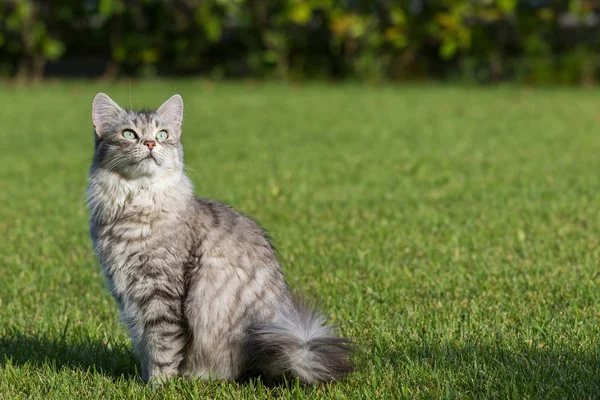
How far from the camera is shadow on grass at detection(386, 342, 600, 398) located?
3.02 metres

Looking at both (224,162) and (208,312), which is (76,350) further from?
(224,162)

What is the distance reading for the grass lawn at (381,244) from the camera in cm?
328

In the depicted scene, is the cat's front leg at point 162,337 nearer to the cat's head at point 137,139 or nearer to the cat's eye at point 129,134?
the cat's head at point 137,139

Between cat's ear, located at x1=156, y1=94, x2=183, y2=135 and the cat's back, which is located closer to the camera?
the cat's back

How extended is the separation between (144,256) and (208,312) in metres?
0.33

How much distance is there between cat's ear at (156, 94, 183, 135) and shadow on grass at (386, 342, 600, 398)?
1301mm

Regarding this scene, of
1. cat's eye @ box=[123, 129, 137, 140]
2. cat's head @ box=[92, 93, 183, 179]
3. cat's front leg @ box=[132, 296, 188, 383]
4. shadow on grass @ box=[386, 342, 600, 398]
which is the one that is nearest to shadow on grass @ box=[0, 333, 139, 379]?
cat's front leg @ box=[132, 296, 188, 383]

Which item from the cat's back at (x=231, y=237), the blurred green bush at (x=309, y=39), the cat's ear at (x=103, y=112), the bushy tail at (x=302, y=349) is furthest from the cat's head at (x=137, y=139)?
the blurred green bush at (x=309, y=39)

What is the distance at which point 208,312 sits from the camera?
10.2ft

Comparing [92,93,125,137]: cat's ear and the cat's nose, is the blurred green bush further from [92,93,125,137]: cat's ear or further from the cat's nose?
the cat's nose

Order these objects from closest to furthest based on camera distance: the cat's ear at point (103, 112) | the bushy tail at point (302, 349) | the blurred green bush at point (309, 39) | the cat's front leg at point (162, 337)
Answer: the bushy tail at point (302, 349) → the cat's front leg at point (162, 337) → the cat's ear at point (103, 112) → the blurred green bush at point (309, 39)

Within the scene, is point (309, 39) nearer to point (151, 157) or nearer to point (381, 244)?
point (381, 244)

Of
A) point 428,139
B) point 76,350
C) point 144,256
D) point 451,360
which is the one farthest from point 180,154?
point 428,139

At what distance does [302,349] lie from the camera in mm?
2971
